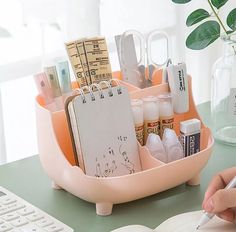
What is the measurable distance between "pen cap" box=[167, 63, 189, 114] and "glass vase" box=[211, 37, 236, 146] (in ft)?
0.73

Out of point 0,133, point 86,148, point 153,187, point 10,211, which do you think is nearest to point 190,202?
point 153,187

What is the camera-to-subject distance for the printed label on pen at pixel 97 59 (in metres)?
1.11

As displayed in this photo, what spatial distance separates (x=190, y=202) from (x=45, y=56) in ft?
2.67

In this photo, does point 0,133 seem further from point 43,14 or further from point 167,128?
point 167,128

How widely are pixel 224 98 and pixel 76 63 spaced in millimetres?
436

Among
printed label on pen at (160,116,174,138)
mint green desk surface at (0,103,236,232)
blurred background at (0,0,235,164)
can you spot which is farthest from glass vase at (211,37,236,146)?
blurred background at (0,0,235,164)

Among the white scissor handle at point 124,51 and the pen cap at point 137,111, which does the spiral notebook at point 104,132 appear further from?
the white scissor handle at point 124,51

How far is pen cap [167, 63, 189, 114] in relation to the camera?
1150mm

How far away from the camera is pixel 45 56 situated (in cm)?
173

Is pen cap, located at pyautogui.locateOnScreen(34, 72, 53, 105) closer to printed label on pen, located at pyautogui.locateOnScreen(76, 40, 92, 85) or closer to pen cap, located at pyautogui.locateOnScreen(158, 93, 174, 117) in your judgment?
printed label on pen, located at pyautogui.locateOnScreen(76, 40, 92, 85)

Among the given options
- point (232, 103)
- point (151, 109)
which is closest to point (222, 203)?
point (151, 109)

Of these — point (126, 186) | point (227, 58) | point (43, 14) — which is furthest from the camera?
point (43, 14)

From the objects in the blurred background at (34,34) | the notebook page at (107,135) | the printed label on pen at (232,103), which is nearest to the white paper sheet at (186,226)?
the notebook page at (107,135)

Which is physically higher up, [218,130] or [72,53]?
[72,53]
